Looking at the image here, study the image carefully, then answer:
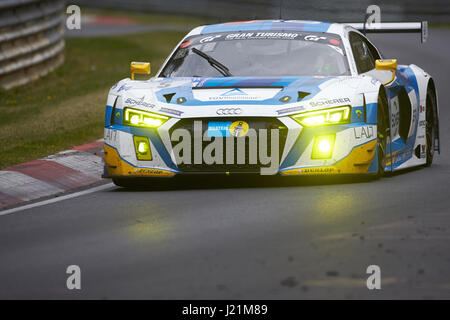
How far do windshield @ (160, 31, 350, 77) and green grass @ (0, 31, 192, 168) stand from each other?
6.95ft

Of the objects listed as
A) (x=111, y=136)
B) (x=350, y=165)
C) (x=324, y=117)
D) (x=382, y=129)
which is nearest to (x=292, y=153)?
(x=324, y=117)

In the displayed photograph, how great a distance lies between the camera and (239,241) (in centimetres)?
682

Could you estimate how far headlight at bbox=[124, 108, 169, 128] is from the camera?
29.2ft

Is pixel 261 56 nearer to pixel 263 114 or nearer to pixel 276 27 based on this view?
pixel 276 27

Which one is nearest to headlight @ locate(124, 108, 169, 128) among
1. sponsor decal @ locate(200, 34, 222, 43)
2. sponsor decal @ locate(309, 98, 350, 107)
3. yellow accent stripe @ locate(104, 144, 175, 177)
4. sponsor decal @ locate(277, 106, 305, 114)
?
yellow accent stripe @ locate(104, 144, 175, 177)

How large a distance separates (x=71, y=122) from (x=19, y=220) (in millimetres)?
6266

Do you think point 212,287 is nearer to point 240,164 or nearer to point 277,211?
point 277,211

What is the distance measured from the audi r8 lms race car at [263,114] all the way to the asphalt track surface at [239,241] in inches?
9.2

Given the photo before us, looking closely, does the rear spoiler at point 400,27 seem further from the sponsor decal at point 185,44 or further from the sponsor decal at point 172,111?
the sponsor decal at point 172,111

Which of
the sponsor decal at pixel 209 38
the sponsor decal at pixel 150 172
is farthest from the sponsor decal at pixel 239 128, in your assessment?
the sponsor decal at pixel 209 38

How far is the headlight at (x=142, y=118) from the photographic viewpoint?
29.2 ft

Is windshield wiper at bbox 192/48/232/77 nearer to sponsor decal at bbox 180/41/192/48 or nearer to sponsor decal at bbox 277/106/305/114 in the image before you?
sponsor decal at bbox 180/41/192/48

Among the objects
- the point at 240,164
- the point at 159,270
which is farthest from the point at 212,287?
the point at 240,164

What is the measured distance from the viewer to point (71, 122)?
14.3 metres
